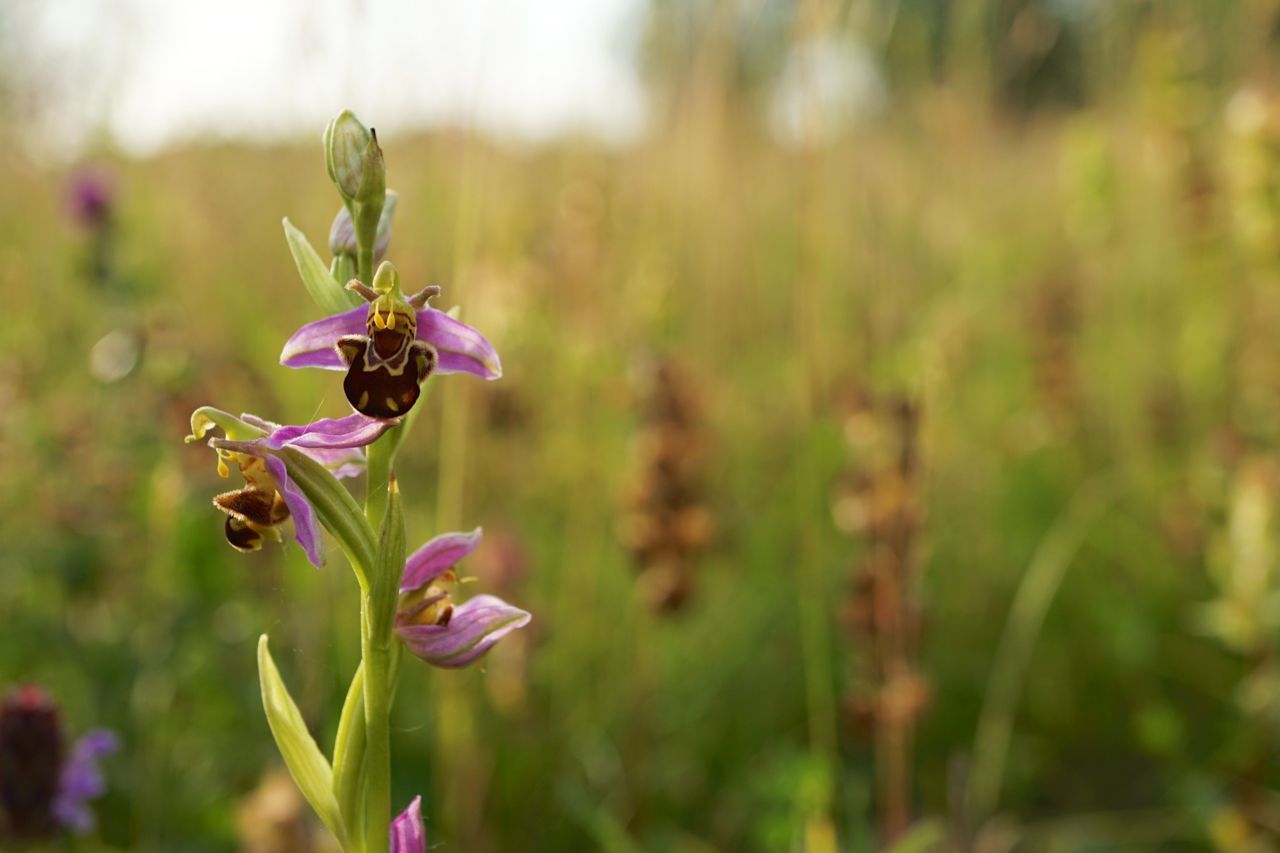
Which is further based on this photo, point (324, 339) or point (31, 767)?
point (31, 767)

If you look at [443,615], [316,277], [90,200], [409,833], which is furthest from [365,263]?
[90,200]

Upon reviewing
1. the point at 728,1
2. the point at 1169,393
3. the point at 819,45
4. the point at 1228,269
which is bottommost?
the point at 1169,393

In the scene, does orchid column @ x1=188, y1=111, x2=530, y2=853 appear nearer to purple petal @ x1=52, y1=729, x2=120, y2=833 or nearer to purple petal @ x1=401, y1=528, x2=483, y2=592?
purple petal @ x1=401, y1=528, x2=483, y2=592

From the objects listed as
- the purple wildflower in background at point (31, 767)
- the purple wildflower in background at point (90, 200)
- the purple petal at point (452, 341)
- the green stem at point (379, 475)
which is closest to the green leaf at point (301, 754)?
the green stem at point (379, 475)

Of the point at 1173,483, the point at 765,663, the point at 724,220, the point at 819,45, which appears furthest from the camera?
the point at 724,220

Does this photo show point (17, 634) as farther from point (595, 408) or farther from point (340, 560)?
point (595, 408)

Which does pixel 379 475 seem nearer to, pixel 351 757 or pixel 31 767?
pixel 351 757

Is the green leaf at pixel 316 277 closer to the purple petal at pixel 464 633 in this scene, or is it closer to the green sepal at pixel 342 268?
the green sepal at pixel 342 268

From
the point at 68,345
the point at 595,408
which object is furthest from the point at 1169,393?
the point at 68,345
